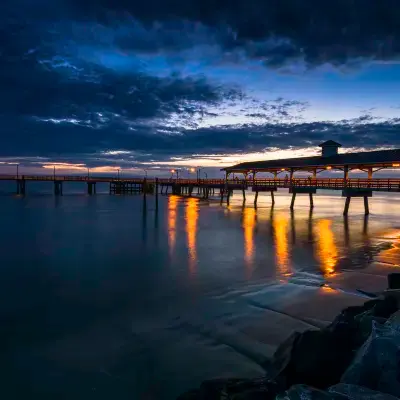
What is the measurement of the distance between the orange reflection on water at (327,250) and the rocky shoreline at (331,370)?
8315mm

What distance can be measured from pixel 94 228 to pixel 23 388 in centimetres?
2247

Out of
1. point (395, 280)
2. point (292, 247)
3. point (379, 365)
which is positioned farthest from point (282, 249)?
point (379, 365)

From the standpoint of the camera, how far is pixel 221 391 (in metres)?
4.49

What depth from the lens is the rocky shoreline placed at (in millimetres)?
3732

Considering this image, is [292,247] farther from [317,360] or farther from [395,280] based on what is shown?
[317,360]

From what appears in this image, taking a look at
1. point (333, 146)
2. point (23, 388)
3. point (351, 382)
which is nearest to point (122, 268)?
point (23, 388)

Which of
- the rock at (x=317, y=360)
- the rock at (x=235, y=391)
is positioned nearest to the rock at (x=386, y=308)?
the rock at (x=317, y=360)

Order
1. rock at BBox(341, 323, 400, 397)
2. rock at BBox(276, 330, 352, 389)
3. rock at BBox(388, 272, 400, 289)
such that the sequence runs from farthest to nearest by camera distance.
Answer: rock at BBox(388, 272, 400, 289)
rock at BBox(276, 330, 352, 389)
rock at BBox(341, 323, 400, 397)

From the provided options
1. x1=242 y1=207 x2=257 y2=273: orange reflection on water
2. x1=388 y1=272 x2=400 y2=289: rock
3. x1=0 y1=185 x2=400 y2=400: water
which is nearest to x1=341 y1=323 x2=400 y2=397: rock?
x1=0 y1=185 x2=400 y2=400: water

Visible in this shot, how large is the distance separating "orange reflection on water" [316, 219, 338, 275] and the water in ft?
0.35

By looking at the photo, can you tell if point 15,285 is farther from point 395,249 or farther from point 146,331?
point 395,249

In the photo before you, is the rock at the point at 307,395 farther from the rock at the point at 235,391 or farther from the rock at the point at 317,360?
the rock at the point at 317,360

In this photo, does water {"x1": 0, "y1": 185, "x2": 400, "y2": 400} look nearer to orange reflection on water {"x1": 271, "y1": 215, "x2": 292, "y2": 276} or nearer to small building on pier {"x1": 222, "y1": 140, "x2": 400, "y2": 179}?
orange reflection on water {"x1": 271, "y1": 215, "x2": 292, "y2": 276}

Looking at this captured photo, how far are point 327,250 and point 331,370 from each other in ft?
47.3
